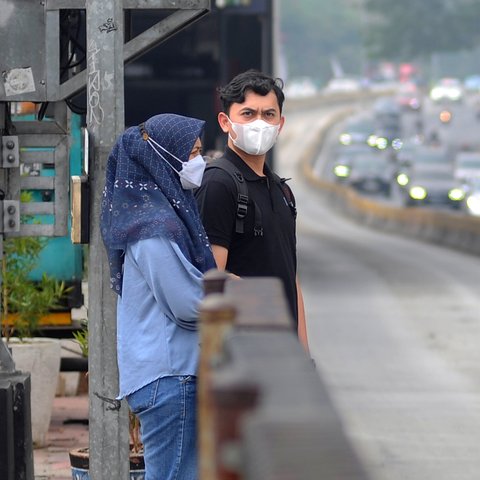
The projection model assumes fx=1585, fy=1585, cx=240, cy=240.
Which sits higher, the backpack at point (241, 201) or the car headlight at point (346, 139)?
the backpack at point (241, 201)

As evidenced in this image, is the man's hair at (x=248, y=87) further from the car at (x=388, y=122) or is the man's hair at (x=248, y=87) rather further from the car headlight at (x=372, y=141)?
the car at (x=388, y=122)

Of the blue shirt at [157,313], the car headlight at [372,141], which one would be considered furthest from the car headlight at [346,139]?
the blue shirt at [157,313]

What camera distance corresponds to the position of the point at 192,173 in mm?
5223

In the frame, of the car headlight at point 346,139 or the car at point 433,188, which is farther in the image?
the car headlight at point 346,139

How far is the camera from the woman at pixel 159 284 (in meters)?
5.02

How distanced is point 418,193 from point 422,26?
11092 centimetres

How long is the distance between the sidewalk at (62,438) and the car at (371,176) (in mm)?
57657

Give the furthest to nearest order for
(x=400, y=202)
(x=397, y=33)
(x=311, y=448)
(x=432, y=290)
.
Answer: (x=397, y=33) < (x=400, y=202) < (x=432, y=290) < (x=311, y=448)

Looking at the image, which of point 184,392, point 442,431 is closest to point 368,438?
point 442,431

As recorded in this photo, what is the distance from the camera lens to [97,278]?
6.02 m

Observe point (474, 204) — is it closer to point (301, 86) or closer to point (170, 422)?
point (170, 422)

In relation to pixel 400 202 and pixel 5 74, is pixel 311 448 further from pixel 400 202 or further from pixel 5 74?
pixel 400 202

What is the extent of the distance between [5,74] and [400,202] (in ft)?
192

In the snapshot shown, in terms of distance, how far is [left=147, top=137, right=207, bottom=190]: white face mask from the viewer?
5.18 meters
